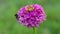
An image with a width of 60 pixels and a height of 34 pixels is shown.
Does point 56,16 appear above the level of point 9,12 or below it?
below

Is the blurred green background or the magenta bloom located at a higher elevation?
the blurred green background

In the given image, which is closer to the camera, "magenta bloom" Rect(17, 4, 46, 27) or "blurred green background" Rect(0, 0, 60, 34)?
"magenta bloom" Rect(17, 4, 46, 27)

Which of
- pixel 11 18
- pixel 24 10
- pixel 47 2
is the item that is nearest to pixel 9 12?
pixel 11 18

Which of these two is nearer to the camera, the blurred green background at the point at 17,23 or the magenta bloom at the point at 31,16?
the magenta bloom at the point at 31,16

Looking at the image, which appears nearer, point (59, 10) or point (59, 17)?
point (59, 17)

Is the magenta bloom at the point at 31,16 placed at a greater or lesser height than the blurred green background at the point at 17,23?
lesser

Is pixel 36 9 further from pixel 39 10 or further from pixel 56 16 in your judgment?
pixel 56 16

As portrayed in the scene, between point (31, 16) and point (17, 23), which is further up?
point (17, 23)

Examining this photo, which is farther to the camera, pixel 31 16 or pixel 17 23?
pixel 17 23
